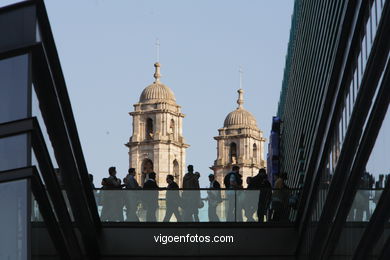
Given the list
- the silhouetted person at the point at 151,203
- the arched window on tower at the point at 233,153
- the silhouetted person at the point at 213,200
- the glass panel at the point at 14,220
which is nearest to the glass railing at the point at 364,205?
the glass panel at the point at 14,220

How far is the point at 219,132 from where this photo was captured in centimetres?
17962

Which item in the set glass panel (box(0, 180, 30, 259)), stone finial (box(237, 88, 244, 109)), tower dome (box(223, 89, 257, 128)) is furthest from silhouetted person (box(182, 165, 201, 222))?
stone finial (box(237, 88, 244, 109))

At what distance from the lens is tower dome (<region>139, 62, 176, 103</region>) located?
552 feet

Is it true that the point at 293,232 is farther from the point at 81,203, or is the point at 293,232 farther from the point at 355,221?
the point at 355,221

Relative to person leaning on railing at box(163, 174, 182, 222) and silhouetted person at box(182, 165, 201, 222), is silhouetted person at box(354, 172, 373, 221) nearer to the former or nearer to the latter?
silhouetted person at box(182, 165, 201, 222)

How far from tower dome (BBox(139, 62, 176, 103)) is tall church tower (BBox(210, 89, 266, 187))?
11573mm

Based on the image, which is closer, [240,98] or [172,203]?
[172,203]

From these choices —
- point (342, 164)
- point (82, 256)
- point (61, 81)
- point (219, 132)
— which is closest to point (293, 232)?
point (82, 256)

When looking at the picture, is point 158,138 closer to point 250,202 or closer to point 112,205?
point 250,202

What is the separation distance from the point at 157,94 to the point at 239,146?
1419 centimetres

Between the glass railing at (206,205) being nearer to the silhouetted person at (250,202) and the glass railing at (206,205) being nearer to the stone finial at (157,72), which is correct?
the silhouetted person at (250,202)

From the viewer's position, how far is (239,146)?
17638 centimetres

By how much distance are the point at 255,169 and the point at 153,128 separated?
15349 millimetres

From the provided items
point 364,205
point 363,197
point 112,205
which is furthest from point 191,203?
point 364,205
